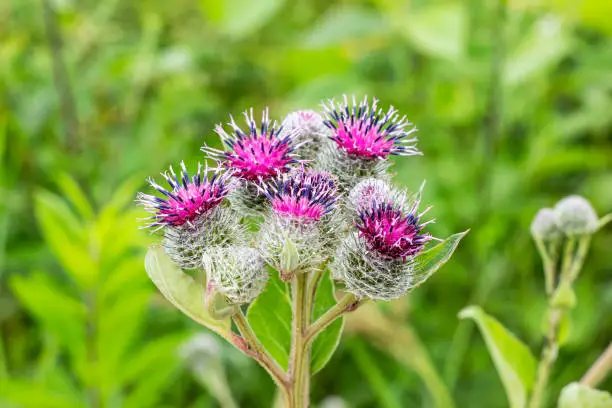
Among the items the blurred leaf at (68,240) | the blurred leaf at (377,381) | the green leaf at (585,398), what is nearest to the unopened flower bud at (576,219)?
the green leaf at (585,398)

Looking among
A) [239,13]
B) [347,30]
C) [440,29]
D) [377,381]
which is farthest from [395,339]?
[239,13]

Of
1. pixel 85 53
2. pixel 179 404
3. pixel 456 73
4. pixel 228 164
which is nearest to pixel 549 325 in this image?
pixel 228 164

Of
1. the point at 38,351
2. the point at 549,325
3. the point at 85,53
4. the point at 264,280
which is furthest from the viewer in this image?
the point at 85,53

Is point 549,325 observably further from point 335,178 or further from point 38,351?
point 38,351

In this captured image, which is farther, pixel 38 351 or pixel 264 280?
pixel 38 351

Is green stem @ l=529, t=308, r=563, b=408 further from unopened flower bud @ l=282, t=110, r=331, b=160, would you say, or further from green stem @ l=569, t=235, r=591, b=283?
unopened flower bud @ l=282, t=110, r=331, b=160
